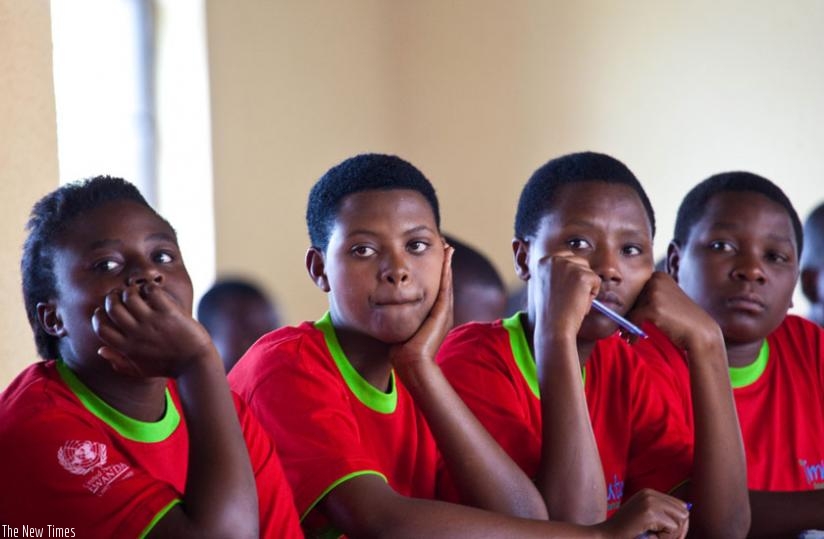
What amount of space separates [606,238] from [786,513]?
58 cm

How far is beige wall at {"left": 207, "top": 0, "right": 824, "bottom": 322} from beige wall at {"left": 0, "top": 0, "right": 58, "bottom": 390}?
2539 millimetres

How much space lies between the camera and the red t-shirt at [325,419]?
1684 mm

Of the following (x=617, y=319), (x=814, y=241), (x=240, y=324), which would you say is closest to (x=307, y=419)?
(x=617, y=319)

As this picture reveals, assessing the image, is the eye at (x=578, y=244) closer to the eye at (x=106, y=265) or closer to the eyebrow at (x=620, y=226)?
the eyebrow at (x=620, y=226)

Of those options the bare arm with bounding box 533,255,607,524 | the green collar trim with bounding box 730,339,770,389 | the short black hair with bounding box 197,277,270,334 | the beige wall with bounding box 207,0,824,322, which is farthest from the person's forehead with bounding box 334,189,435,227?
the beige wall with bounding box 207,0,824,322

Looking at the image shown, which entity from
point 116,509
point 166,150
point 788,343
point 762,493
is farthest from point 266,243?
point 116,509

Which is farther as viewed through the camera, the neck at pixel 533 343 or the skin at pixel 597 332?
the neck at pixel 533 343

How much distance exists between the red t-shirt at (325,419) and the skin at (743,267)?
752mm

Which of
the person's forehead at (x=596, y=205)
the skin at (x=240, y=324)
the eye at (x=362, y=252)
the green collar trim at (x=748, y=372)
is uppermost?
the person's forehead at (x=596, y=205)

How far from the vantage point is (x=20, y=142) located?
207cm

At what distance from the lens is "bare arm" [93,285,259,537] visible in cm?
141

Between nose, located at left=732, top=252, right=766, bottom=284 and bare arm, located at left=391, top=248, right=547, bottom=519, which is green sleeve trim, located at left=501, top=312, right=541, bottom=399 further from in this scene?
nose, located at left=732, top=252, right=766, bottom=284

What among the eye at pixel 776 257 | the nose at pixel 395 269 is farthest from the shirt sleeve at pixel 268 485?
the eye at pixel 776 257

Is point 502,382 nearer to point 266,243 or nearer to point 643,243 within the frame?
point 643,243
